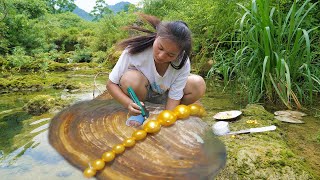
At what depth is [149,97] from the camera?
2578 millimetres

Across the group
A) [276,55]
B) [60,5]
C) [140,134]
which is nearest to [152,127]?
[140,134]

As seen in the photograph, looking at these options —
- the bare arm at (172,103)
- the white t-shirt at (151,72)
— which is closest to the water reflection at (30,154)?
the white t-shirt at (151,72)

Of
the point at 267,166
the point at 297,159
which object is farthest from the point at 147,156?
the point at 297,159

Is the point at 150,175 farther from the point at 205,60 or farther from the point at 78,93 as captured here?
the point at 205,60

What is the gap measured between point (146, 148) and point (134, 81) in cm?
62

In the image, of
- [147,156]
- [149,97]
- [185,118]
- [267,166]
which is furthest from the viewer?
[149,97]

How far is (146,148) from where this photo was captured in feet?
5.72

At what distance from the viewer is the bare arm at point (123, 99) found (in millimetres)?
2096

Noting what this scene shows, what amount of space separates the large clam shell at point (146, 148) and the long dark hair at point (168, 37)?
0.48 metres

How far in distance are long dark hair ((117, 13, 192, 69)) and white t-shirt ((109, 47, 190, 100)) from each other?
0.05 metres

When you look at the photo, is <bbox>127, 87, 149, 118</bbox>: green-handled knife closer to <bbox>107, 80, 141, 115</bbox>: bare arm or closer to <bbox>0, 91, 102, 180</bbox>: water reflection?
<bbox>107, 80, 141, 115</bbox>: bare arm

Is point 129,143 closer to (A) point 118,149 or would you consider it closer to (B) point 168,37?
(A) point 118,149

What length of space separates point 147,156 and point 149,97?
0.95m

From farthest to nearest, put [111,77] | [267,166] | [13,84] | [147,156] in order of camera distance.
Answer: [13,84]
[111,77]
[147,156]
[267,166]
